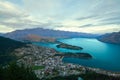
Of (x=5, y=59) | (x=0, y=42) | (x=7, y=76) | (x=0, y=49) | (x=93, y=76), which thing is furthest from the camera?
(x=0, y=42)

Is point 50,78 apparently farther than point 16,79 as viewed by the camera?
Yes

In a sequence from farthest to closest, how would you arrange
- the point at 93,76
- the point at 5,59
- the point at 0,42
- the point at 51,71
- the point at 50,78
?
the point at 0,42
the point at 5,59
the point at 51,71
the point at 93,76
the point at 50,78

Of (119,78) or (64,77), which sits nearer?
(64,77)

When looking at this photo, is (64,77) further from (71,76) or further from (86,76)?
(86,76)

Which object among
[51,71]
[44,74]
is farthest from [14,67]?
[51,71]

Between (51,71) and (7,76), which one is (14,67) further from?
(51,71)

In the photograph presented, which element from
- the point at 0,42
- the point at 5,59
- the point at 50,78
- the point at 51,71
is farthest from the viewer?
the point at 0,42

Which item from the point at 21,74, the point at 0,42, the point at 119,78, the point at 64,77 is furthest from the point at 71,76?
the point at 0,42

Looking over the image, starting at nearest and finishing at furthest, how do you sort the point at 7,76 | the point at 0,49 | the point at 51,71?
1. the point at 7,76
2. the point at 51,71
3. the point at 0,49

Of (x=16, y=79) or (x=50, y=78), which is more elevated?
(x=16, y=79)
